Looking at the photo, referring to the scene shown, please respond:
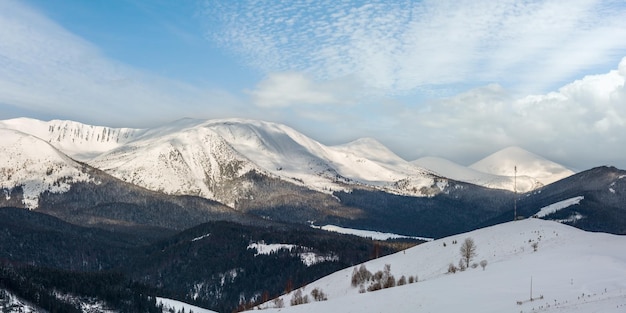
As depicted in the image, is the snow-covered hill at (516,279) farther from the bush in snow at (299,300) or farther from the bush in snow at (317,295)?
the bush in snow at (299,300)

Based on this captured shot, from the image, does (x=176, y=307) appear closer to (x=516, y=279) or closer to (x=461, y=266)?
(x=461, y=266)

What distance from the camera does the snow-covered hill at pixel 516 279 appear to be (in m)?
54.2

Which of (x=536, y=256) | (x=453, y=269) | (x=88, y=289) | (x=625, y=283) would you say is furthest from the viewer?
(x=88, y=289)

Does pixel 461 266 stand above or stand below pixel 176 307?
above

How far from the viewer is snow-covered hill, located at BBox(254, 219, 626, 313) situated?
54188 millimetres

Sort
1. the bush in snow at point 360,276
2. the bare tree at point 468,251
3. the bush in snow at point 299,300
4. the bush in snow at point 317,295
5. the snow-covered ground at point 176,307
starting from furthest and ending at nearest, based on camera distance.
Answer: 1. the snow-covered ground at point 176,307
2. the bush in snow at point 360,276
3. the bush in snow at point 317,295
4. the bush in snow at point 299,300
5. the bare tree at point 468,251

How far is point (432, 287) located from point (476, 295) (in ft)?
29.3

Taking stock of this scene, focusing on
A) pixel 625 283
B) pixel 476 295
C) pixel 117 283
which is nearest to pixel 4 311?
pixel 117 283

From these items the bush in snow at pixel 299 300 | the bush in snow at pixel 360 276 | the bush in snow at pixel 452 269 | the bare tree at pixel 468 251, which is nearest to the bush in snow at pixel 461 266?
the bare tree at pixel 468 251

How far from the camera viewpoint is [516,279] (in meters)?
67.1

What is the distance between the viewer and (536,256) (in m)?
79.9

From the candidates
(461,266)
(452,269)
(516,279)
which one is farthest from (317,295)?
(516,279)

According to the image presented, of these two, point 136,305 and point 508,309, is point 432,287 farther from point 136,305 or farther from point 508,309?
point 136,305

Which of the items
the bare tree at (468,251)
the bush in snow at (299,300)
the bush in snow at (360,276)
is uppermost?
the bare tree at (468,251)
